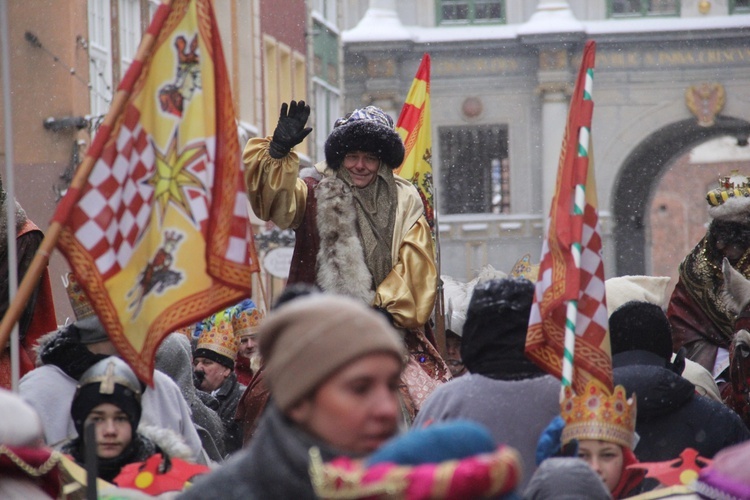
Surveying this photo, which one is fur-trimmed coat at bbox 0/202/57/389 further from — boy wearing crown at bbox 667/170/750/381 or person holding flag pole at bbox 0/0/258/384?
Result: boy wearing crown at bbox 667/170/750/381

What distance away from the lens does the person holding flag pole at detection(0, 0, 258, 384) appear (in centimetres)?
520

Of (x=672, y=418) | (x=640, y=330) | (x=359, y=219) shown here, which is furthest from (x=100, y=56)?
(x=672, y=418)

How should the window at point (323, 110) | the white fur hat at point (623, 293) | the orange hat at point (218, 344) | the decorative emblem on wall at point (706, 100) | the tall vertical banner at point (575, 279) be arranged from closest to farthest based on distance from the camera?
the tall vertical banner at point (575, 279), the white fur hat at point (623, 293), the orange hat at point (218, 344), the window at point (323, 110), the decorative emblem on wall at point (706, 100)

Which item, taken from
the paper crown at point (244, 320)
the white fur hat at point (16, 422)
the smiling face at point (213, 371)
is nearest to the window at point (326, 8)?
the paper crown at point (244, 320)

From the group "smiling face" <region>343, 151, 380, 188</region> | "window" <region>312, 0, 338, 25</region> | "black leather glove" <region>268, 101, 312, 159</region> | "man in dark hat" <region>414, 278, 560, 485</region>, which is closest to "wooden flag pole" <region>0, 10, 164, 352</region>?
"man in dark hat" <region>414, 278, 560, 485</region>

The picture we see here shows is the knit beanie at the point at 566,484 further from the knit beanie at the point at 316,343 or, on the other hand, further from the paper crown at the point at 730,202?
the paper crown at the point at 730,202

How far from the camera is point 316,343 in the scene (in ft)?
10.2

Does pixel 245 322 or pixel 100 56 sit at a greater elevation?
pixel 100 56

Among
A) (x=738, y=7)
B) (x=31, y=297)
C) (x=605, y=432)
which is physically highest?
(x=738, y=7)

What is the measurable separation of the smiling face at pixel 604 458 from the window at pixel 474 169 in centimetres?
3118

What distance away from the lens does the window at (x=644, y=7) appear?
119 ft

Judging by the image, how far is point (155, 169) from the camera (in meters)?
5.47

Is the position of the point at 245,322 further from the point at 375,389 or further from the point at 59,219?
the point at 375,389

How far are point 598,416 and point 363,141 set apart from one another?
107 inches
